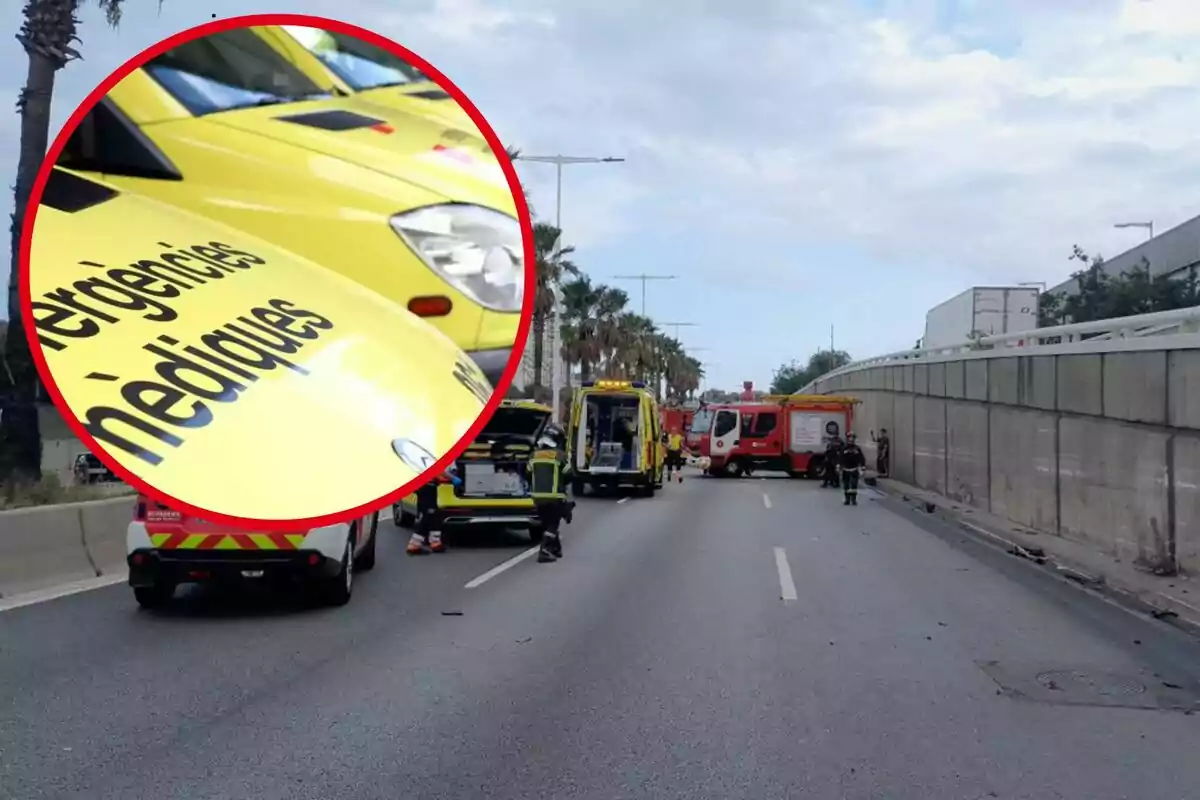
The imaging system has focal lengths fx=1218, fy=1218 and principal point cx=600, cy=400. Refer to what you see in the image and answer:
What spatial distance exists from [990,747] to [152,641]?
588 centimetres

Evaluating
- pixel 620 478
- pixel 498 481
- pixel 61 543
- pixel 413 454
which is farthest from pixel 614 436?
pixel 413 454

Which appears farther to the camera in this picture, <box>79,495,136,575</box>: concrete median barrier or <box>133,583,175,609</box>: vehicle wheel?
<box>79,495,136,575</box>: concrete median barrier

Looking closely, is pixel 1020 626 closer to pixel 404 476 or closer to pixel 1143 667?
pixel 1143 667

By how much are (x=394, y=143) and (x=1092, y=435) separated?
1318cm

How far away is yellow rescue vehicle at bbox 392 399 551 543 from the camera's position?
1597 centimetres

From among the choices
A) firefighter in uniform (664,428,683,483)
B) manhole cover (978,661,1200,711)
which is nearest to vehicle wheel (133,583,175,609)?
manhole cover (978,661,1200,711)

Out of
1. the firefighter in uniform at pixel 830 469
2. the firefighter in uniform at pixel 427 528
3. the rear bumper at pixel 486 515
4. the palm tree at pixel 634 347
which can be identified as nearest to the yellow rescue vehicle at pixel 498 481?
the rear bumper at pixel 486 515

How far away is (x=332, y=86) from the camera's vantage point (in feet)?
14.0

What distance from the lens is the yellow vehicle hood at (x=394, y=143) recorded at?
4.25m

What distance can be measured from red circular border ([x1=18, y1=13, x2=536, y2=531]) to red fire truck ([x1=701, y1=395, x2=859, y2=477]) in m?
33.8

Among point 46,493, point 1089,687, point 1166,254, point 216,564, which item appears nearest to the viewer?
point 1089,687

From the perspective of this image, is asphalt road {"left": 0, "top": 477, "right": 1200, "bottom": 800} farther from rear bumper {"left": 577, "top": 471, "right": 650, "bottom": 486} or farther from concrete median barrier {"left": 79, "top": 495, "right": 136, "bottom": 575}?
rear bumper {"left": 577, "top": 471, "right": 650, "bottom": 486}

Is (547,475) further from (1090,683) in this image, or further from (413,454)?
(413,454)

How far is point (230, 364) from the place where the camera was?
12.2ft
